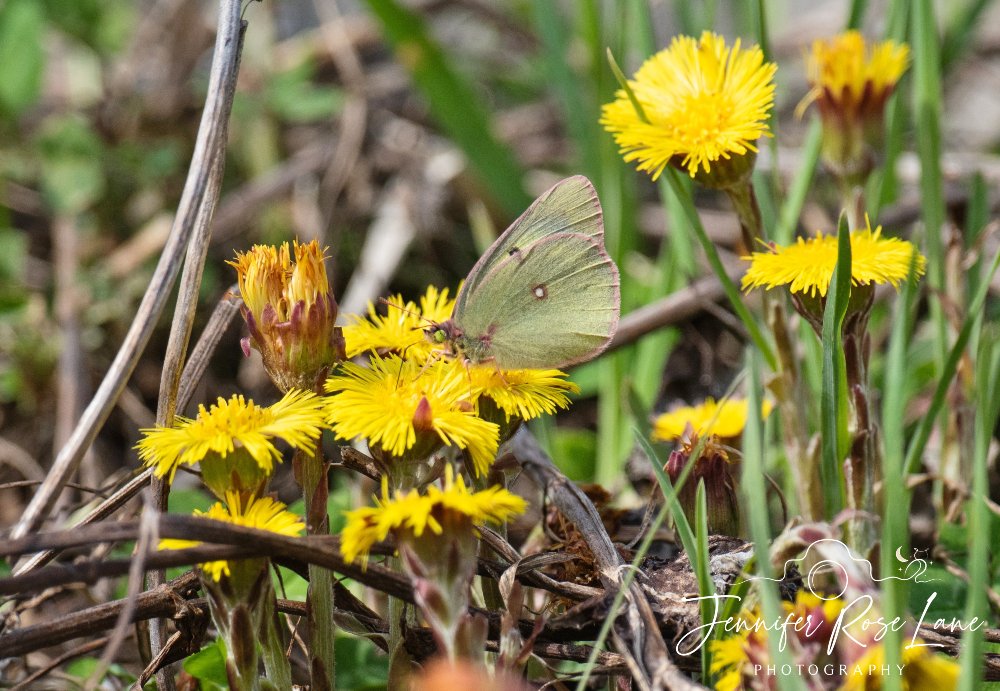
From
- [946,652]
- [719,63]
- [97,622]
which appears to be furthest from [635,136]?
[97,622]

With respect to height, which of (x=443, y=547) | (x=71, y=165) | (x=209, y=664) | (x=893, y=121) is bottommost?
(x=209, y=664)

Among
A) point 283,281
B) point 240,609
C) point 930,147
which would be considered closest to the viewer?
point 240,609

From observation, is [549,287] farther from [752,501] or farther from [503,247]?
[752,501]

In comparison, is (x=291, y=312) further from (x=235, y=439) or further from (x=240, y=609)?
(x=240, y=609)

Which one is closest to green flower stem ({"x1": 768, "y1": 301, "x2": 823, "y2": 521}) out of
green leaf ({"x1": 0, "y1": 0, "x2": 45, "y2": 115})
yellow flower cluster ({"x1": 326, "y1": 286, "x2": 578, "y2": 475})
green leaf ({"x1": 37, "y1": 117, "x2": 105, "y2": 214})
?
yellow flower cluster ({"x1": 326, "y1": 286, "x2": 578, "y2": 475})

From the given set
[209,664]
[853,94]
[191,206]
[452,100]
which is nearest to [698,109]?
[853,94]

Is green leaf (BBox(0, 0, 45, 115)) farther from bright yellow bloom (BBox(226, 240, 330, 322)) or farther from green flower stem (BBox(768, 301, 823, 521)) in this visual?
green flower stem (BBox(768, 301, 823, 521))

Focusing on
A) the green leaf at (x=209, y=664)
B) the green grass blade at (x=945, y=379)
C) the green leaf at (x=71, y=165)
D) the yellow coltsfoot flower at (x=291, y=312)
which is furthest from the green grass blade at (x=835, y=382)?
the green leaf at (x=71, y=165)

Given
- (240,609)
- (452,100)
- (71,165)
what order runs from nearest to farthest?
(240,609)
(452,100)
(71,165)
